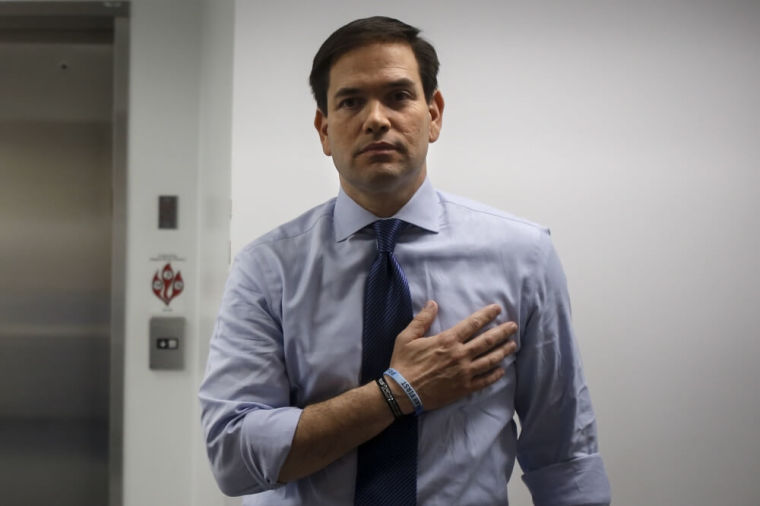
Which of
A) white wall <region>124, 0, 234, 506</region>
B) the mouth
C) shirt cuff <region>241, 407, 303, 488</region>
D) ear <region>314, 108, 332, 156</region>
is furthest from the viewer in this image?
white wall <region>124, 0, 234, 506</region>

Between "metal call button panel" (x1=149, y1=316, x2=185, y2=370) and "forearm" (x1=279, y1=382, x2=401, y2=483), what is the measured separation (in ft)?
4.85

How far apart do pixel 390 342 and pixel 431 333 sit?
78 mm

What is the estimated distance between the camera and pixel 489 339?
1128 mm

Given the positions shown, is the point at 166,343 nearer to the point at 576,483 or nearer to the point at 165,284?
the point at 165,284

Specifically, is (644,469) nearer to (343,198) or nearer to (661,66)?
(661,66)

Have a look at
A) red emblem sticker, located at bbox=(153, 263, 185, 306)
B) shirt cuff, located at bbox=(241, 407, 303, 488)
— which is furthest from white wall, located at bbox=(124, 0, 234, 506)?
shirt cuff, located at bbox=(241, 407, 303, 488)

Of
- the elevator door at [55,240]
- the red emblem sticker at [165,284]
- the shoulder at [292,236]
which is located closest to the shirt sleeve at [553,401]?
the shoulder at [292,236]

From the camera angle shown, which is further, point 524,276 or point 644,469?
point 644,469

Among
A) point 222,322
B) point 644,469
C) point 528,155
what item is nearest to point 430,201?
point 222,322

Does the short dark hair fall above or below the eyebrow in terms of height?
above

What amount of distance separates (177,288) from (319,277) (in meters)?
1.41

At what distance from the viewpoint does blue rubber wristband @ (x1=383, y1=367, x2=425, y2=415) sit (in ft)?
3.53

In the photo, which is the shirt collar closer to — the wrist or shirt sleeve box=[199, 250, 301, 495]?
shirt sleeve box=[199, 250, 301, 495]

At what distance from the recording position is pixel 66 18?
8.00ft
